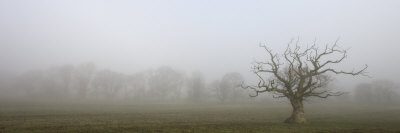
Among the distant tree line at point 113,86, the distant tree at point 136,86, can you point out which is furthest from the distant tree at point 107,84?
the distant tree at point 136,86

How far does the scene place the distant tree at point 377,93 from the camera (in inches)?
3905

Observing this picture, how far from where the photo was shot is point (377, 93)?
100875 mm

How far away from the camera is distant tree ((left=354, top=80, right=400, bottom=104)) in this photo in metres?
99.2

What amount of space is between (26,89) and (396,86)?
157401 millimetres

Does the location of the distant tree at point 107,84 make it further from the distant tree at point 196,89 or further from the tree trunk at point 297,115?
the tree trunk at point 297,115

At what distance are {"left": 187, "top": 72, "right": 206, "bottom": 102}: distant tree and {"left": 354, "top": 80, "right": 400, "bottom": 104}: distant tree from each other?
68891 millimetres

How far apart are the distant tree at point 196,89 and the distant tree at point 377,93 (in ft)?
226

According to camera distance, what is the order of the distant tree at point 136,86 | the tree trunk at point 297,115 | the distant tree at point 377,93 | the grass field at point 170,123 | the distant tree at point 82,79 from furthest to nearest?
the distant tree at point 136,86
the distant tree at point 377,93
the distant tree at point 82,79
the tree trunk at point 297,115
the grass field at point 170,123

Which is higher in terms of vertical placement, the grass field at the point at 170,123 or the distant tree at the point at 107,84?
the distant tree at the point at 107,84

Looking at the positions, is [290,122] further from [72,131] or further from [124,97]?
[124,97]

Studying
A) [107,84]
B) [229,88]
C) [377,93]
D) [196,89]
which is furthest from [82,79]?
[377,93]

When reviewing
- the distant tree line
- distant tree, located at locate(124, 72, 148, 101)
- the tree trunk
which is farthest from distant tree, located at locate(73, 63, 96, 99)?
the tree trunk

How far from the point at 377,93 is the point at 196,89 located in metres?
76.2

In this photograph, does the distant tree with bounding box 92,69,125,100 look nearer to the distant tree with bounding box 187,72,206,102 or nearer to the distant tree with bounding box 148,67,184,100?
the distant tree with bounding box 148,67,184,100
